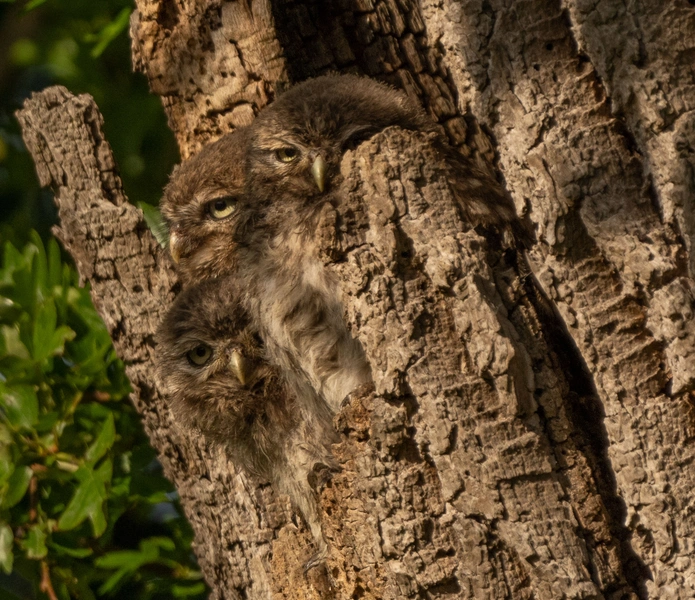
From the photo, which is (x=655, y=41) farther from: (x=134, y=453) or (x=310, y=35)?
(x=134, y=453)

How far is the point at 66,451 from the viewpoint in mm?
3004

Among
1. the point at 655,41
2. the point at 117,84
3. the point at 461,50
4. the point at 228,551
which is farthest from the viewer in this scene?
the point at 117,84

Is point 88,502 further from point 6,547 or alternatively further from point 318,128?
point 318,128

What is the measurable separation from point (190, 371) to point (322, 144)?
839mm

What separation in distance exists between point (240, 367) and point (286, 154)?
0.66m

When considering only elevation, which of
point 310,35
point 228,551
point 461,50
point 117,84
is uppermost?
point 117,84

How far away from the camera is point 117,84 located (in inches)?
146

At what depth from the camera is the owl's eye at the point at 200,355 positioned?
2938mm

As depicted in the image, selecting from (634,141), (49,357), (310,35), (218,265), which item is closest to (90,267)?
(49,357)

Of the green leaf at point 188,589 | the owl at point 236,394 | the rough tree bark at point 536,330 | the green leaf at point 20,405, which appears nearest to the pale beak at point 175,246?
the owl at point 236,394

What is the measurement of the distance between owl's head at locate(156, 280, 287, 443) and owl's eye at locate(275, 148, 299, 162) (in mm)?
415

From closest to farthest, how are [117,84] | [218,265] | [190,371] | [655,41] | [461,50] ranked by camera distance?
1. [655,41]
2. [461,50]
3. [190,371]
4. [218,265]
5. [117,84]

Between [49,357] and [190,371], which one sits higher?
[49,357]

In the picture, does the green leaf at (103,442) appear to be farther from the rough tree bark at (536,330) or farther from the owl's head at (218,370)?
the rough tree bark at (536,330)
